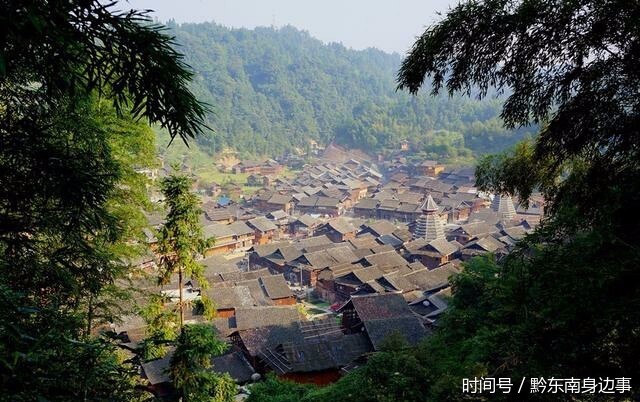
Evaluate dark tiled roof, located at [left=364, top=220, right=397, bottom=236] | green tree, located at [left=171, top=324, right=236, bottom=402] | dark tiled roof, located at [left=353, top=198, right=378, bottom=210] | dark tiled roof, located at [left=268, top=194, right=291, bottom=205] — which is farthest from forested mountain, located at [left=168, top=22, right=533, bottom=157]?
green tree, located at [left=171, top=324, right=236, bottom=402]

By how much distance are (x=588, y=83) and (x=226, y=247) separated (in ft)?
123

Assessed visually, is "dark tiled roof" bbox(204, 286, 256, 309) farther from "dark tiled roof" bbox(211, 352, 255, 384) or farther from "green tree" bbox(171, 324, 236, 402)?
"green tree" bbox(171, 324, 236, 402)

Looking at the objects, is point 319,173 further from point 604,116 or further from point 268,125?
point 604,116

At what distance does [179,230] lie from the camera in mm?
9664

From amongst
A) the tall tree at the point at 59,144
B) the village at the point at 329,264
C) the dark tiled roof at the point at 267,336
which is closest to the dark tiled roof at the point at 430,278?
the village at the point at 329,264

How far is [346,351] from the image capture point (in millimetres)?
16141

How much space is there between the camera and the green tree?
21.5 ft

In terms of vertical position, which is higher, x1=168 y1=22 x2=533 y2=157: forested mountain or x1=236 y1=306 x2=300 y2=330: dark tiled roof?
x1=168 y1=22 x2=533 y2=157: forested mountain

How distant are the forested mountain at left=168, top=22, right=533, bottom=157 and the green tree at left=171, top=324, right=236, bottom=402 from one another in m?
58.0

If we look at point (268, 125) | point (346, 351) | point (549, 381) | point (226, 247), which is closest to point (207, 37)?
point (268, 125)

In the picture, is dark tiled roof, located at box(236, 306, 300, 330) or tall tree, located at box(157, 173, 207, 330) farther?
dark tiled roof, located at box(236, 306, 300, 330)

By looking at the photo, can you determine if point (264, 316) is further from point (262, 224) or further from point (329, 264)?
point (262, 224)

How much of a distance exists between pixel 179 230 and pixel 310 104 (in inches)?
4545

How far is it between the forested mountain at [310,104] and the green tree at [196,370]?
58022 mm
